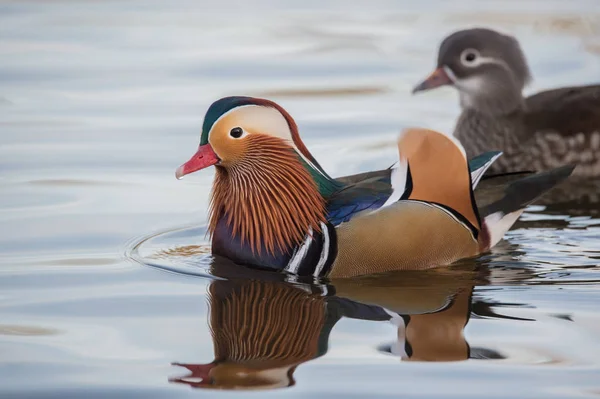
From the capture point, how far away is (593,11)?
12688 mm

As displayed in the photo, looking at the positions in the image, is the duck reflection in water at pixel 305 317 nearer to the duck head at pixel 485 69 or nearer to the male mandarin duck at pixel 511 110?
the male mandarin duck at pixel 511 110

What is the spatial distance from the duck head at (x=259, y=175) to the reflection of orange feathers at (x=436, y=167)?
38 centimetres

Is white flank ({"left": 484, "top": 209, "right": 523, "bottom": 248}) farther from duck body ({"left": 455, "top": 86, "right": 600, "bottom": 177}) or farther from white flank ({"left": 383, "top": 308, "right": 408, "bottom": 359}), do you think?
duck body ({"left": 455, "top": 86, "right": 600, "bottom": 177})

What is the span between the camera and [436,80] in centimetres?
812

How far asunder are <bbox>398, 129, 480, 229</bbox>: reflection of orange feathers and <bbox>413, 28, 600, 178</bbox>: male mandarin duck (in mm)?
2105

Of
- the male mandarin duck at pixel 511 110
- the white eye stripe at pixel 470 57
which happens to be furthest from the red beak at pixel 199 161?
the white eye stripe at pixel 470 57

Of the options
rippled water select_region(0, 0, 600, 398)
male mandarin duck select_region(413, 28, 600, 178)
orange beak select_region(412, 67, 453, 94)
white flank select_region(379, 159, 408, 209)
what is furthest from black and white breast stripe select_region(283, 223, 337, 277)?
orange beak select_region(412, 67, 453, 94)

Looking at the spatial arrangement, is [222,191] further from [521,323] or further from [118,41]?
[118,41]

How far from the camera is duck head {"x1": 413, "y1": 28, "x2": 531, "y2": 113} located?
8141mm

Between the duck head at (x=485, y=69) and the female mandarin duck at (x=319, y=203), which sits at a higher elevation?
the duck head at (x=485, y=69)

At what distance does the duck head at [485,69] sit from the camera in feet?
26.7

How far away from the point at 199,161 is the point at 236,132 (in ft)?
0.67

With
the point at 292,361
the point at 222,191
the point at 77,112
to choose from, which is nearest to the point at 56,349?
the point at 292,361

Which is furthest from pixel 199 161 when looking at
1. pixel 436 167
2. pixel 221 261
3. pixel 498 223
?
pixel 498 223
